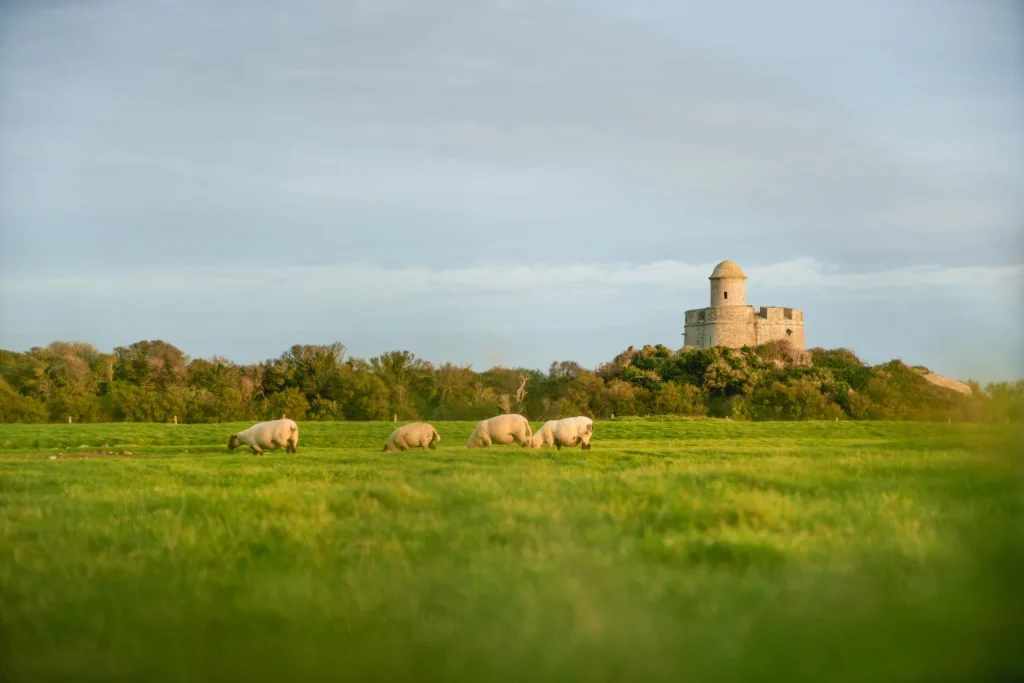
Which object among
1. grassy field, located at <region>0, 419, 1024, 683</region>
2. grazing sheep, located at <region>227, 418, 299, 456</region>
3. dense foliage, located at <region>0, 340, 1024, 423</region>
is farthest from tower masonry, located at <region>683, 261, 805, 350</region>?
grassy field, located at <region>0, 419, 1024, 683</region>

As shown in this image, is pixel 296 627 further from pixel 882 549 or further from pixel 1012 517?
pixel 1012 517

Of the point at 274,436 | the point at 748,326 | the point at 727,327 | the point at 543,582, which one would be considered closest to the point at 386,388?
the point at 274,436

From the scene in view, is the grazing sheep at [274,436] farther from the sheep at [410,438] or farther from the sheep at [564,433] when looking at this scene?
the sheep at [564,433]

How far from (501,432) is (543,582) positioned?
23.4m

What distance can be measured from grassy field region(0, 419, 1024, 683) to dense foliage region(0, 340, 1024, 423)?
52.8m

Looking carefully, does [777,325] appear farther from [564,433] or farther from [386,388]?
[564,433]

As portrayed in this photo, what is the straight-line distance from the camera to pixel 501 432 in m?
27.8

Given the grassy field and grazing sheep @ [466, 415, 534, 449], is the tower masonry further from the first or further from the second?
the grassy field

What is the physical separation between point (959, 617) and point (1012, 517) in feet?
6.84

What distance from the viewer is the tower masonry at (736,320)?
322 ft

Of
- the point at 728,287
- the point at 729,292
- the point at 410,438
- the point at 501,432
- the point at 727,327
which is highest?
the point at 728,287

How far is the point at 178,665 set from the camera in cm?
380

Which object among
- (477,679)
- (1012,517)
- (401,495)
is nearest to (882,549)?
(1012,517)

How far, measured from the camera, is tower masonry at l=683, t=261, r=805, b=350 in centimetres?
9812
